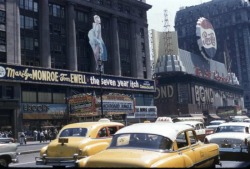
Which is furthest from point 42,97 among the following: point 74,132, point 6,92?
point 74,132

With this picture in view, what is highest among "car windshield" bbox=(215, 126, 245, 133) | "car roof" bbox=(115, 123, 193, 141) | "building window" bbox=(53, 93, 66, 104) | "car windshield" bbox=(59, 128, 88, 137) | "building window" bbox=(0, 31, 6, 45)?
"building window" bbox=(0, 31, 6, 45)

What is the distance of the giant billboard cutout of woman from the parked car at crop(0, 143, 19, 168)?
42731 millimetres

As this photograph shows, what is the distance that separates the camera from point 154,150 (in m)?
8.04

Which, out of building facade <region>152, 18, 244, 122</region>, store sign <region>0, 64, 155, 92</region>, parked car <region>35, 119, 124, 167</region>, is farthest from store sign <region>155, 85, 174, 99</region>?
parked car <region>35, 119, 124, 167</region>

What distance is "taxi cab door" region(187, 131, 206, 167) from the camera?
9.38m

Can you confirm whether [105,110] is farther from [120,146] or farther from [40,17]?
[120,146]

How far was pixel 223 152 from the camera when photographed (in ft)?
46.1

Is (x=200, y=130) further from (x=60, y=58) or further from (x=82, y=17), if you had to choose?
(x=82, y=17)

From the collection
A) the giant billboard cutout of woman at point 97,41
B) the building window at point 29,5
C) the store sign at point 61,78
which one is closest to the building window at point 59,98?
the store sign at point 61,78

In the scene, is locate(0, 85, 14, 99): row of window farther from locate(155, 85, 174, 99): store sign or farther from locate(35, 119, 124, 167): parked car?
locate(155, 85, 174, 99): store sign

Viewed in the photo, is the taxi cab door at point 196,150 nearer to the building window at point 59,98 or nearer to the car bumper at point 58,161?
the car bumper at point 58,161

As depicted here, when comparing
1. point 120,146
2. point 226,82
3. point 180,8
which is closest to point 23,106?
point 120,146

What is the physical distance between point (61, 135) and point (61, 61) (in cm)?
4077

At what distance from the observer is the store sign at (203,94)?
8647 centimetres
